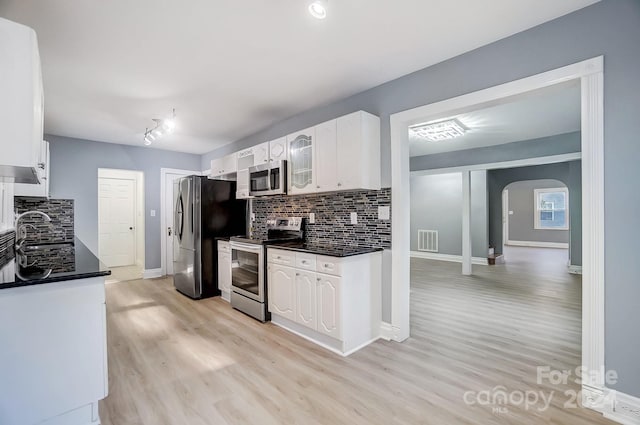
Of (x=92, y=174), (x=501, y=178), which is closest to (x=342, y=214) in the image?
(x=92, y=174)

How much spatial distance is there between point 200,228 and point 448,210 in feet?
20.0

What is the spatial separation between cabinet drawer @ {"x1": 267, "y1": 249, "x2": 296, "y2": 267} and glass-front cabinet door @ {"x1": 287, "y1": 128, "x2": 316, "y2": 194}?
2.40ft

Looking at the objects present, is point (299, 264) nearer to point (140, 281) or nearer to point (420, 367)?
point (420, 367)

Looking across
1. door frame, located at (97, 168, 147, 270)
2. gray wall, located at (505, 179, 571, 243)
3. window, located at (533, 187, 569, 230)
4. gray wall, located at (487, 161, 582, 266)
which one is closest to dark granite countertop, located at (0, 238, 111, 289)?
door frame, located at (97, 168, 147, 270)

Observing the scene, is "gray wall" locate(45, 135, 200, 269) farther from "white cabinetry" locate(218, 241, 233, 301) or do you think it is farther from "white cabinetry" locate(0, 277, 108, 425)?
"white cabinetry" locate(0, 277, 108, 425)

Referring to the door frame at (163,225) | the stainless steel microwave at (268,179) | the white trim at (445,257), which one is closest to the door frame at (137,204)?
the door frame at (163,225)

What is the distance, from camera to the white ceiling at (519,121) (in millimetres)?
3537

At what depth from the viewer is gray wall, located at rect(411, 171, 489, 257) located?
23.4 ft

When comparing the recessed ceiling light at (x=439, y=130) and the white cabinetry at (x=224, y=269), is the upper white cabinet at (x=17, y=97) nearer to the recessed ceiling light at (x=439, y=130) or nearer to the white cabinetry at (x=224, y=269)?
the white cabinetry at (x=224, y=269)

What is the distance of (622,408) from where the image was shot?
5.74ft

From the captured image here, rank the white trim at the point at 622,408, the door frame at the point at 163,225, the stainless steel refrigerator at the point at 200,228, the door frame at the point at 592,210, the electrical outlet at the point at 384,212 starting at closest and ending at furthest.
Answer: the white trim at the point at 622,408 → the door frame at the point at 592,210 → the electrical outlet at the point at 384,212 → the stainless steel refrigerator at the point at 200,228 → the door frame at the point at 163,225

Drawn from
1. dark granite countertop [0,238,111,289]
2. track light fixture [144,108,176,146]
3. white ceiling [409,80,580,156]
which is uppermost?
white ceiling [409,80,580,156]

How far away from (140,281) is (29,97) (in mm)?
4574

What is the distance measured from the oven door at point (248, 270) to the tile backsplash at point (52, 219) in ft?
8.50
